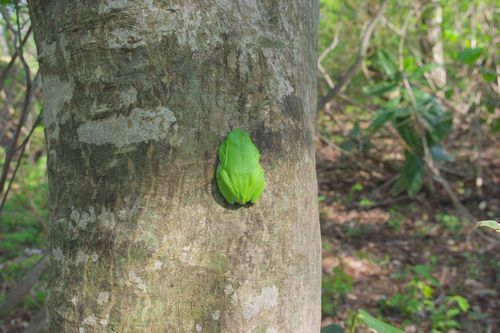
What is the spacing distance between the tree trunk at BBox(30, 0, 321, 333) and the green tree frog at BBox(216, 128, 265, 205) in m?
0.02

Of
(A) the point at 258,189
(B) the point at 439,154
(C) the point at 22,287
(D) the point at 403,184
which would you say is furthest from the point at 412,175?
(A) the point at 258,189

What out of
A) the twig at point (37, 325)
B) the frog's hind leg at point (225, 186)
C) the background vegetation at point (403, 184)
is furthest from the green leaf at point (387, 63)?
the frog's hind leg at point (225, 186)

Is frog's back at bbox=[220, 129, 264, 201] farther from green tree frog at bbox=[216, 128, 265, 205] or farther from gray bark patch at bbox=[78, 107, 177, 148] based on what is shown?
gray bark patch at bbox=[78, 107, 177, 148]

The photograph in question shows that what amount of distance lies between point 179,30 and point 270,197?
14.2 inches

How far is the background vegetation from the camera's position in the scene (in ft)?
11.7

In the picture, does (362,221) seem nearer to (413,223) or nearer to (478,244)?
(413,223)

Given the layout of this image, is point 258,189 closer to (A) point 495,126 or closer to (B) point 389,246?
(B) point 389,246

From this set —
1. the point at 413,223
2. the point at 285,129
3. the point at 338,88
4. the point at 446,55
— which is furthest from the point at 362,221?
the point at 285,129

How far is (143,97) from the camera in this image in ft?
2.80

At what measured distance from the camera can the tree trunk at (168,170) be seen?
0.84m

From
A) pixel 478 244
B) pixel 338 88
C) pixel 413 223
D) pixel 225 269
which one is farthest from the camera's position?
pixel 413 223

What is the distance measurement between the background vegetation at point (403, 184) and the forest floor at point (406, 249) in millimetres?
14

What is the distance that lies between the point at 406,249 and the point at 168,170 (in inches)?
155

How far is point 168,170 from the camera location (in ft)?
2.80
